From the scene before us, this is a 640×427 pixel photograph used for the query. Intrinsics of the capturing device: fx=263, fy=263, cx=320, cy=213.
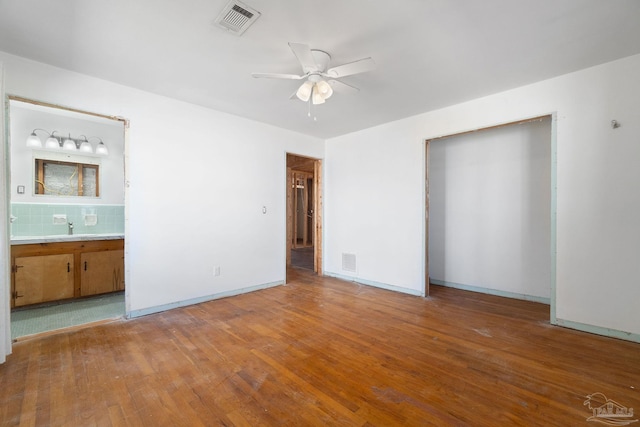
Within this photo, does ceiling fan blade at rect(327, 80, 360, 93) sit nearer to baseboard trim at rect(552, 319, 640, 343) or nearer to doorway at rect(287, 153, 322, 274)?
baseboard trim at rect(552, 319, 640, 343)

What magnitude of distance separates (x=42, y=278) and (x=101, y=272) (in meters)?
0.56

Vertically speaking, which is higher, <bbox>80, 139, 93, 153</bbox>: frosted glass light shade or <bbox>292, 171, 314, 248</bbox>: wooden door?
<bbox>80, 139, 93, 153</bbox>: frosted glass light shade

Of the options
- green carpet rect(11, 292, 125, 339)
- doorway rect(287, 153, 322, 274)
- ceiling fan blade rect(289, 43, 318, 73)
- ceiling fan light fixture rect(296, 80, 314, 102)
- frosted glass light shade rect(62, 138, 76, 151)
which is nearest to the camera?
ceiling fan blade rect(289, 43, 318, 73)

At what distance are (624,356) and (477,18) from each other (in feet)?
9.65

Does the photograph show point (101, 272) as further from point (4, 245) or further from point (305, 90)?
point (305, 90)

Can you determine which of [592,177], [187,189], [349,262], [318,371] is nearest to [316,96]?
[187,189]

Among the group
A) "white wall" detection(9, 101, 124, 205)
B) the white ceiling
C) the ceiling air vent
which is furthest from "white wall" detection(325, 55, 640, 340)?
"white wall" detection(9, 101, 124, 205)

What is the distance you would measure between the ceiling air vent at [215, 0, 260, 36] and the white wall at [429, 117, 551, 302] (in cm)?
359

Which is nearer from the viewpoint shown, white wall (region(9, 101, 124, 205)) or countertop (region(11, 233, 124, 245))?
countertop (region(11, 233, 124, 245))

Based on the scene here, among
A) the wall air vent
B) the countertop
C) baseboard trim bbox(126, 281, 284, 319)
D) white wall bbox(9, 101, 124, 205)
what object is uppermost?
white wall bbox(9, 101, 124, 205)

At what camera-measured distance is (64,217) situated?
148 inches

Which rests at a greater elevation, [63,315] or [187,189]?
[187,189]

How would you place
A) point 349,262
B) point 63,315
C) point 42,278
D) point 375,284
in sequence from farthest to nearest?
point 349,262 < point 375,284 < point 42,278 < point 63,315

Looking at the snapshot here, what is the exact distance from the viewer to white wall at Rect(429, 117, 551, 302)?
354 cm
